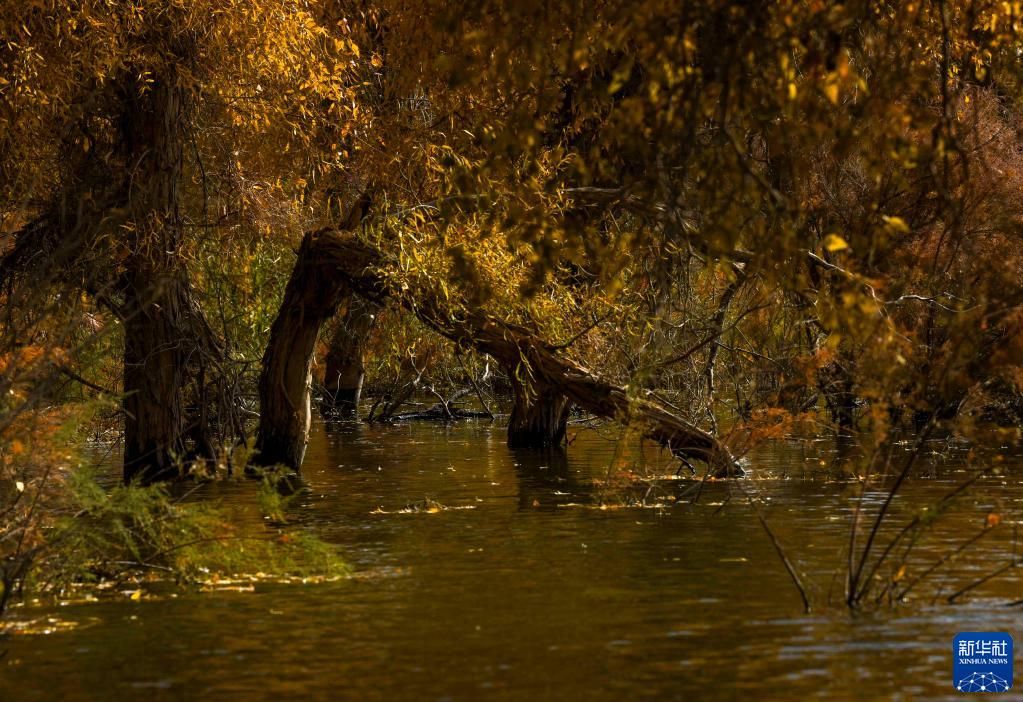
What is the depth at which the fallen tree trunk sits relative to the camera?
1741cm

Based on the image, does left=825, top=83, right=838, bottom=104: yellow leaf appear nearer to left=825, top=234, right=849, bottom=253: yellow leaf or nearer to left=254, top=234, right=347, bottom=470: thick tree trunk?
left=825, top=234, right=849, bottom=253: yellow leaf

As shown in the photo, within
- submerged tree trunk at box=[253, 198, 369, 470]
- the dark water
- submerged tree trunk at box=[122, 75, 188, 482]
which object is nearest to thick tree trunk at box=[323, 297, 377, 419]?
submerged tree trunk at box=[253, 198, 369, 470]

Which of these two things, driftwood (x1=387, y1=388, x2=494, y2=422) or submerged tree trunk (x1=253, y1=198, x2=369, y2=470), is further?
driftwood (x1=387, y1=388, x2=494, y2=422)

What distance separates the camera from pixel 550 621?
976 cm

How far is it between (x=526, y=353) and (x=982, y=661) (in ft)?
33.5

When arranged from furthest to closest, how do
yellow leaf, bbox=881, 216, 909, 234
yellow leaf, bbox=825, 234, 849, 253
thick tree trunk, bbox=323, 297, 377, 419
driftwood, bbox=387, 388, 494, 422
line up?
driftwood, bbox=387, 388, 494, 422
thick tree trunk, bbox=323, 297, 377, 419
yellow leaf, bbox=881, 216, 909, 234
yellow leaf, bbox=825, 234, 849, 253

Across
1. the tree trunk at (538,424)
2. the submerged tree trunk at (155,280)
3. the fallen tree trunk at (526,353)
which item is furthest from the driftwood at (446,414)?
the fallen tree trunk at (526,353)

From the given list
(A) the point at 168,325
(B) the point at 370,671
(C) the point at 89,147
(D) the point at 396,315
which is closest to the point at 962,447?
(D) the point at 396,315

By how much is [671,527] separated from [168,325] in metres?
7.23

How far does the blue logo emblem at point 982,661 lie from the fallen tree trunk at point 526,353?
8047mm

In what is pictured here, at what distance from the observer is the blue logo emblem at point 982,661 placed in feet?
25.8

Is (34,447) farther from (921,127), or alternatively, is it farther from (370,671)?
(921,127)

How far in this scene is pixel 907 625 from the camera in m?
9.31

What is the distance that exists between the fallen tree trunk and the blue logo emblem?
805cm
